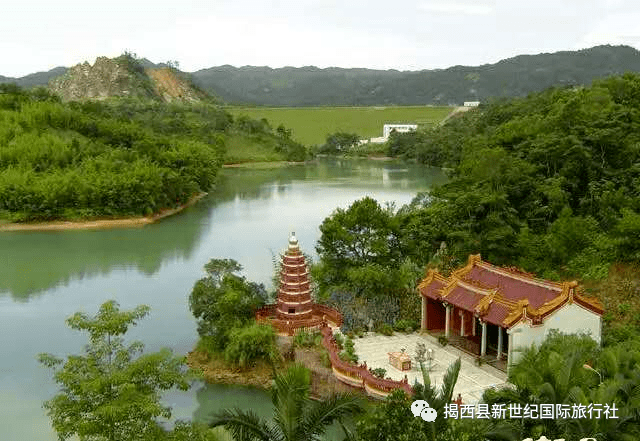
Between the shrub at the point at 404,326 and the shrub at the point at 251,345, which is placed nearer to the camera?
the shrub at the point at 251,345

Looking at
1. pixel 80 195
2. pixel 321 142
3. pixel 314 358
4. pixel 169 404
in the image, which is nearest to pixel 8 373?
pixel 169 404

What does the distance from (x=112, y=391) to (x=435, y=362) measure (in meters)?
7.72

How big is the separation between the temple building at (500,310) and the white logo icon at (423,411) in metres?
6.82

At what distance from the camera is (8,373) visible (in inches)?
654

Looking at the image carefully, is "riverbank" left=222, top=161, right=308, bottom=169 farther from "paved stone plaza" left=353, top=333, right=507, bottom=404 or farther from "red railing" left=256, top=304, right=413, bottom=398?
"paved stone plaza" left=353, top=333, right=507, bottom=404

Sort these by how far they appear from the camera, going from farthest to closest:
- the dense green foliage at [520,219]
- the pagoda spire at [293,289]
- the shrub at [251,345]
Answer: the dense green foliage at [520,219]
the pagoda spire at [293,289]
the shrub at [251,345]

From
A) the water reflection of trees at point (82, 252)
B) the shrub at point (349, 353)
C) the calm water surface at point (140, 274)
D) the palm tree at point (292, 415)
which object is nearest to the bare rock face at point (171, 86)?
the calm water surface at point (140, 274)

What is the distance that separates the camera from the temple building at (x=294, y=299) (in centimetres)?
1684

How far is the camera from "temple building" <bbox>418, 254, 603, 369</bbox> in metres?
13.9

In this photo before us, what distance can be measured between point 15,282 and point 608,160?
20814 mm

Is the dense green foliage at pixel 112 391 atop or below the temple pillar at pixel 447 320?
atop

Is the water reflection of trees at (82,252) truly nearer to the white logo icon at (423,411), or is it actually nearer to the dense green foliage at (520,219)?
the dense green foliage at (520,219)

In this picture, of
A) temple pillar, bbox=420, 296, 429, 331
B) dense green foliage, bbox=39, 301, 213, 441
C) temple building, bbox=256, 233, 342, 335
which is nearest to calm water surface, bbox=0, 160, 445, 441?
temple building, bbox=256, 233, 342, 335

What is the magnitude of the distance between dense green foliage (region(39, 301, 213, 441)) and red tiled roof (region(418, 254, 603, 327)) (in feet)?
23.7
